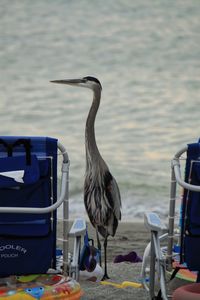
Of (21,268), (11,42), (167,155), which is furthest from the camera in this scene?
(11,42)

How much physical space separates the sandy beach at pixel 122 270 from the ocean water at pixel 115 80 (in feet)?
5.53

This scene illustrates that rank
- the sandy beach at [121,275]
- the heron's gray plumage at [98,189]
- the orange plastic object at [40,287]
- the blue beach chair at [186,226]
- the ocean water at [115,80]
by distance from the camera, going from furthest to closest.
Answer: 1. the ocean water at [115,80]
2. the heron's gray plumage at [98,189]
3. the sandy beach at [121,275]
4. the blue beach chair at [186,226]
5. the orange plastic object at [40,287]

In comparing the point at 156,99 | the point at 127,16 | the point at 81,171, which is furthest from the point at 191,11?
the point at 81,171

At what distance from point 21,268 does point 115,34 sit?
18946mm

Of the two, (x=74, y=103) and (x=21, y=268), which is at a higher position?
(x=21, y=268)

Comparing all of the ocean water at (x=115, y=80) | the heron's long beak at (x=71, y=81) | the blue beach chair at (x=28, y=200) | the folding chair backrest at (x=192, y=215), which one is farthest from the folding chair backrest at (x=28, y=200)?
the ocean water at (x=115, y=80)

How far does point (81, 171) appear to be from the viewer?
12.2m

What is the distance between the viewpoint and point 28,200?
399 cm

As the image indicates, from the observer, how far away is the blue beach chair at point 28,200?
3939 mm

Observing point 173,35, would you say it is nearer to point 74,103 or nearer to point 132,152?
point 74,103

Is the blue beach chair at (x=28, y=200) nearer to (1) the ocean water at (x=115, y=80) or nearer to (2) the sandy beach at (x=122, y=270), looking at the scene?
(2) the sandy beach at (x=122, y=270)

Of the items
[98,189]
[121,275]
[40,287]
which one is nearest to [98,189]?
[98,189]

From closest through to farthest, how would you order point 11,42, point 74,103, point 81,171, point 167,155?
1. point 81,171
2. point 167,155
3. point 74,103
4. point 11,42

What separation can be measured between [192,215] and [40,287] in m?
0.85
